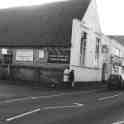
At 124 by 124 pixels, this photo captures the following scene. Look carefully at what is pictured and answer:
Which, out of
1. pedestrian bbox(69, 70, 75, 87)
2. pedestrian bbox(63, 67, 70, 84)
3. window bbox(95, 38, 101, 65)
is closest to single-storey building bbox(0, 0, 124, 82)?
pedestrian bbox(63, 67, 70, 84)

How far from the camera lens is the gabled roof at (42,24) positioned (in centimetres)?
2769

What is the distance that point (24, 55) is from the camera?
2878 centimetres

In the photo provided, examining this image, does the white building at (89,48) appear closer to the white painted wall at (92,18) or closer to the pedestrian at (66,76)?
the white painted wall at (92,18)

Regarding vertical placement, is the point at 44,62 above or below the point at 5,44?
below

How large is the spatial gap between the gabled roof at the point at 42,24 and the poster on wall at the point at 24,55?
2.28ft

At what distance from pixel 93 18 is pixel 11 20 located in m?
9.83

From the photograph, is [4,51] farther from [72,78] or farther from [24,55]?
[72,78]

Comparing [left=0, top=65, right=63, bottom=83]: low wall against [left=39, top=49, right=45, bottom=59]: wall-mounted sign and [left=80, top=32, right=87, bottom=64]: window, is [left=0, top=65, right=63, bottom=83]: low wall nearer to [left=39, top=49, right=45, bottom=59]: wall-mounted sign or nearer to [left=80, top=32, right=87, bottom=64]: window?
[left=39, top=49, right=45, bottom=59]: wall-mounted sign

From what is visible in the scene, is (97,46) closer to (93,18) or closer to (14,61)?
(93,18)

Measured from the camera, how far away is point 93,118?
986 centimetres

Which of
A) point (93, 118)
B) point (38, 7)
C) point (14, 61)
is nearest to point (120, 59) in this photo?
point (38, 7)

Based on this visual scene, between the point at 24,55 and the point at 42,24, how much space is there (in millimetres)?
4018

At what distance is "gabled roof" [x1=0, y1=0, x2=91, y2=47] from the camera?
2769 centimetres

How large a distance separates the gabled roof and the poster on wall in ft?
2.28
